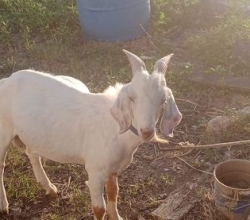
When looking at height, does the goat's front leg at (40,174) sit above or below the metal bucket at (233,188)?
below

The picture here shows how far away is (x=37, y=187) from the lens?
4.68 meters

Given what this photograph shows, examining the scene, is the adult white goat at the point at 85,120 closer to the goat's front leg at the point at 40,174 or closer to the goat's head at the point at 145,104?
the goat's head at the point at 145,104

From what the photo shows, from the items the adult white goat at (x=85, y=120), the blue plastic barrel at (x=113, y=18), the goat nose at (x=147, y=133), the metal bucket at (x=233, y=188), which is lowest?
the blue plastic barrel at (x=113, y=18)

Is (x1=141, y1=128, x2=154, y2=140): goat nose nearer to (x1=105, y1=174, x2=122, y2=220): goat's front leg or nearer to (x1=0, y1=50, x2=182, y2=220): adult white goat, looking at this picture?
(x1=0, y1=50, x2=182, y2=220): adult white goat

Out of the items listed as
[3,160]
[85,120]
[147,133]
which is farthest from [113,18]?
[147,133]

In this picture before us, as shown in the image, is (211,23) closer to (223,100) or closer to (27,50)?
(223,100)

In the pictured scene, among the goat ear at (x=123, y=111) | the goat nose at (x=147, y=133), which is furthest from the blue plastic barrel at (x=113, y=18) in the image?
the goat nose at (x=147, y=133)

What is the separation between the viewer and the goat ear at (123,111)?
330 centimetres

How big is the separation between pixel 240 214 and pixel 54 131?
1632 millimetres

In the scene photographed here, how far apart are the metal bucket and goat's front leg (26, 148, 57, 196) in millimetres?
1572

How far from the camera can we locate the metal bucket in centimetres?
370

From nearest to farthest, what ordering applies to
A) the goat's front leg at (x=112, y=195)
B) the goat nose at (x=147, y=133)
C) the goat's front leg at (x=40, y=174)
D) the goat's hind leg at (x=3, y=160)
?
the goat nose at (x=147, y=133) < the goat's front leg at (x=112, y=195) < the goat's hind leg at (x=3, y=160) < the goat's front leg at (x=40, y=174)

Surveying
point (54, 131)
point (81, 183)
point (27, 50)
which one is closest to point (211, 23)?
point (27, 50)

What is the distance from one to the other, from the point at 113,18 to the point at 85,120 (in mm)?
3940
